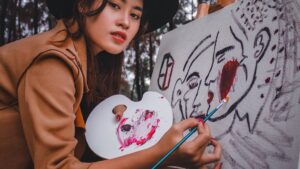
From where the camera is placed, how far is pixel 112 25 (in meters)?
1.18

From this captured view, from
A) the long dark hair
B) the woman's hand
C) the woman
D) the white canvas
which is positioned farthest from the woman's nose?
the woman's hand

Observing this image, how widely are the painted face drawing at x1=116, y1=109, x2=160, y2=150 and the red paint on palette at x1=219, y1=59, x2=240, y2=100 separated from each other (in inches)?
10.6

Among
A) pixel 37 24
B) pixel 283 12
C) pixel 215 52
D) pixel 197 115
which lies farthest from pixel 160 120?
pixel 37 24

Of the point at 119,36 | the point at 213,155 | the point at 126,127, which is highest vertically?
the point at 119,36

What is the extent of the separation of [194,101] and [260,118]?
346mm

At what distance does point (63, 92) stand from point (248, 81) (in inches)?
21.2

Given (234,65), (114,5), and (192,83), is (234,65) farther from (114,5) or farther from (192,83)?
(114,5)

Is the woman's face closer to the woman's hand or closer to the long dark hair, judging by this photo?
the long dark hair

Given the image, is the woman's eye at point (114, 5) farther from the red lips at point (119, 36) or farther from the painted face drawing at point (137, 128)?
the painted face drawing at point (137, 128)

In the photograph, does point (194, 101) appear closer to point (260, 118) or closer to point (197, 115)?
point (197, 115)

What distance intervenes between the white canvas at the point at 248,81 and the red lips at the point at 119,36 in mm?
293

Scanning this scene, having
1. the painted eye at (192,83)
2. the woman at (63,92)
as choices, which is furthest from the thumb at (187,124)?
the painted eye at (192,83)

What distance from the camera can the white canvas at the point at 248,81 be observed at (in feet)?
2.72

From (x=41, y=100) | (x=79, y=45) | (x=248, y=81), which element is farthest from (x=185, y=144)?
(x=79, y=45)
